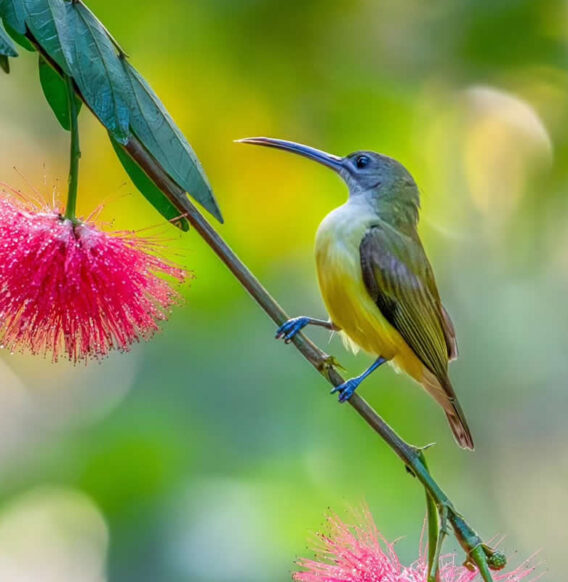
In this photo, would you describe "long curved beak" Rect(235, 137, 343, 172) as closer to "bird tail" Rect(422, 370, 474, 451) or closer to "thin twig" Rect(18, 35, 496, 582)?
"thin twig" Rect(18, 35, 496, 582)

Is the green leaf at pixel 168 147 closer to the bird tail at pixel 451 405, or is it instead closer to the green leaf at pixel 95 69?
the green leaf at pixel 95 69

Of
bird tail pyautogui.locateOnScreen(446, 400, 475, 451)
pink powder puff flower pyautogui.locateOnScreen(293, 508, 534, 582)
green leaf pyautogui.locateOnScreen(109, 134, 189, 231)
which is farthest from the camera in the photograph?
bird tail pyautogui.locateOnScreen(446, 400, 475, 451)

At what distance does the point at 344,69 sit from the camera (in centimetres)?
454

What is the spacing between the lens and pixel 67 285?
6.70 feet

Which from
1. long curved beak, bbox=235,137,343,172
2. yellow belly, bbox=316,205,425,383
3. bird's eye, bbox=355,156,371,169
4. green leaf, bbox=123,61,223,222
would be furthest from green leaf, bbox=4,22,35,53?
bird's eye, bbox=355,156,371,169

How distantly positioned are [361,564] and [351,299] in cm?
77

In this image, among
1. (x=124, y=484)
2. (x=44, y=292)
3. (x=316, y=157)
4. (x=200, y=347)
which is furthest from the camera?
(x=200, y=347)

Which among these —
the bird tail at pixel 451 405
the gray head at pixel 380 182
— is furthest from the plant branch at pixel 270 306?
the gray head at pixel 380 182

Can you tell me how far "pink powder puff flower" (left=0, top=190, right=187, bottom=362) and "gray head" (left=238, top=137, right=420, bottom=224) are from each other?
1.07 metres

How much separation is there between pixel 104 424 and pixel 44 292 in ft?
6.29

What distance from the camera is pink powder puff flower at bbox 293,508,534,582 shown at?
7.27 ft

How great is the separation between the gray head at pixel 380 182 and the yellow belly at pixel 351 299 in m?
0.24

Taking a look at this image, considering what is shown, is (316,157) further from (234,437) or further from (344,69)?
(344,69)

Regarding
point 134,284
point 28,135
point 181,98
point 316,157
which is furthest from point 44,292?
point 28,135
